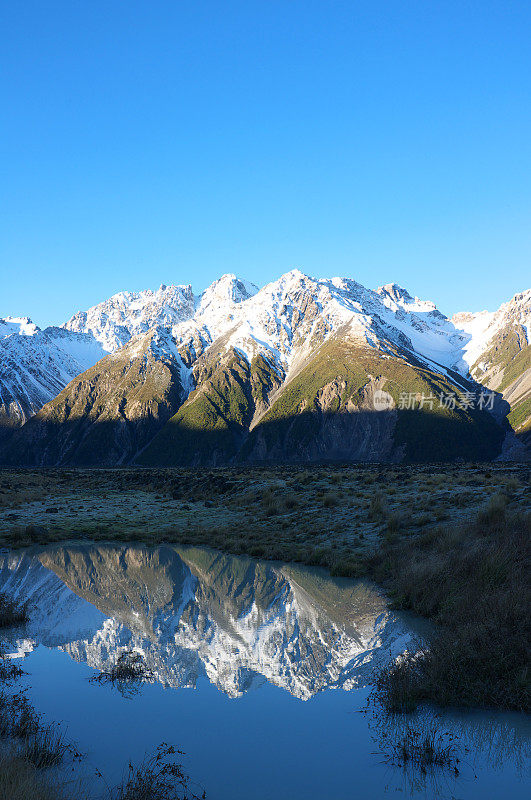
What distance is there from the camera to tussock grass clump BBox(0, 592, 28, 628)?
15922 mm

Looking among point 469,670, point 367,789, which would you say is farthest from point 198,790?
point 469,670

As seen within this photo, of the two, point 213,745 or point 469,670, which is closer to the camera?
point 213,745

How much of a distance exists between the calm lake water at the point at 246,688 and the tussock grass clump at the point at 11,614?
392mm

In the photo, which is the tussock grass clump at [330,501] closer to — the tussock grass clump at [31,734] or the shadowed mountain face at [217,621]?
the shadowed mountain face at [217,621]

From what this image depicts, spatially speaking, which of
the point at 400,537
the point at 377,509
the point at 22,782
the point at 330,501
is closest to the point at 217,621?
the point at 22,782

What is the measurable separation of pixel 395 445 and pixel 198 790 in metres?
187

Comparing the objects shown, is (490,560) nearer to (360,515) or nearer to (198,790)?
(198,790)

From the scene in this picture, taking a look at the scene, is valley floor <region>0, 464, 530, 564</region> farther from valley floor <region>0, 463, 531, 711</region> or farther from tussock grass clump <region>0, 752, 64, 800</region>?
tussock grass clump <region>0, 752, 64, 800</region>

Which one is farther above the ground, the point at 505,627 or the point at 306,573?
the point at 505,627

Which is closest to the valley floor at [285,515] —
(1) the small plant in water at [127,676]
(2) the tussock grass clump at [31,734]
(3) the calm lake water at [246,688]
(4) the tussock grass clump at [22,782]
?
(3) the calm lake water at [246,688]

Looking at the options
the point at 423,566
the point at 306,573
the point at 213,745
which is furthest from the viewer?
the point at 306,573

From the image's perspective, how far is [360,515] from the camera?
31141mm

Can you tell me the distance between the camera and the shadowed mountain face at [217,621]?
40.8 feet

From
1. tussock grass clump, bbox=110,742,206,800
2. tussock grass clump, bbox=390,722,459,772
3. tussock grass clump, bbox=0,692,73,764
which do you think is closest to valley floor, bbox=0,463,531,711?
tussock grass clump, bbox=390,722,459,772
